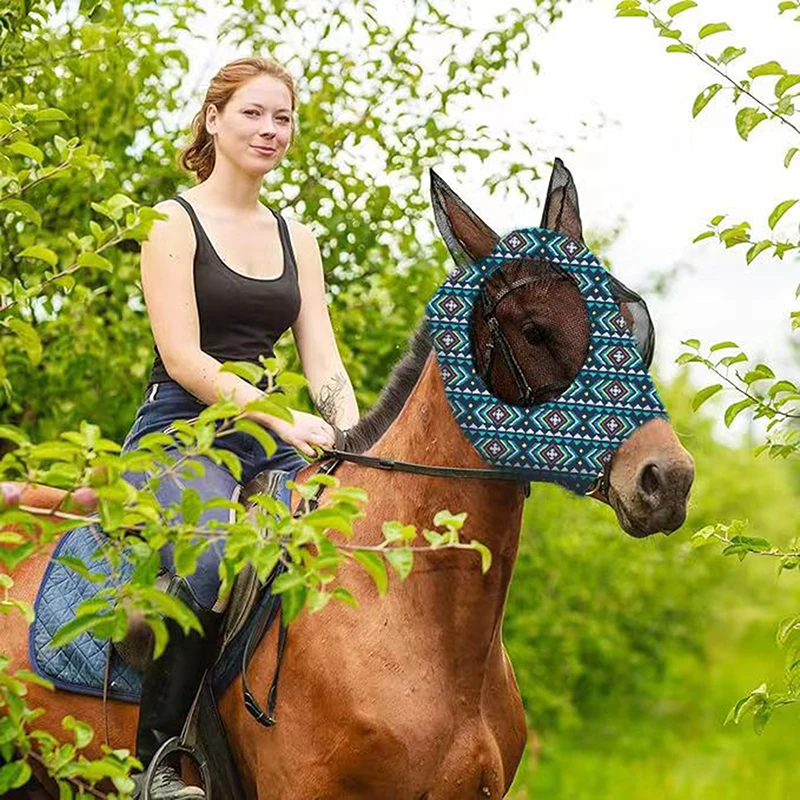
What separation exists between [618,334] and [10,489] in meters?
1.97

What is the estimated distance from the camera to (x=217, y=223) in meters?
5.53

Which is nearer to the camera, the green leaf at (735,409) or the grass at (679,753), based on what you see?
the green leaf at (735,409)

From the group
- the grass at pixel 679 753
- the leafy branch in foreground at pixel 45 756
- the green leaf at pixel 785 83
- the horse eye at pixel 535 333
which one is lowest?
the grass at pixel 679 753

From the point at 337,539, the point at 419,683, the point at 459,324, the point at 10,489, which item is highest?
the point at 459,324

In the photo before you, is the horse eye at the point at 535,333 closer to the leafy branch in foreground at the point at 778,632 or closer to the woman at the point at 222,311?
the woman at the point at 222,311

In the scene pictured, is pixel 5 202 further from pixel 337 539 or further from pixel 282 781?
pixel 282 781

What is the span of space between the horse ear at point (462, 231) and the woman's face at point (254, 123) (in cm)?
79

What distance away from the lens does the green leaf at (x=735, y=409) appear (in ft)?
17.4

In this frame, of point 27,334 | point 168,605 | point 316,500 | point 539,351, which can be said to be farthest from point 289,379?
point 539,351

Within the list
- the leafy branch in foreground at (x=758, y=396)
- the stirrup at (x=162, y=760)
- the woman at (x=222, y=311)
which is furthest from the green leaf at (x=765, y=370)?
the stirrup at (x=162, y=760)

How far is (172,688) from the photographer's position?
522cm

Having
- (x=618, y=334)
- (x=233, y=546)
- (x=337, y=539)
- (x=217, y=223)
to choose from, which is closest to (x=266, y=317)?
(x=217, y=223)

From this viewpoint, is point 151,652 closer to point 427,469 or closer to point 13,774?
point 427,469

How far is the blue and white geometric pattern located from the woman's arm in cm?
80
